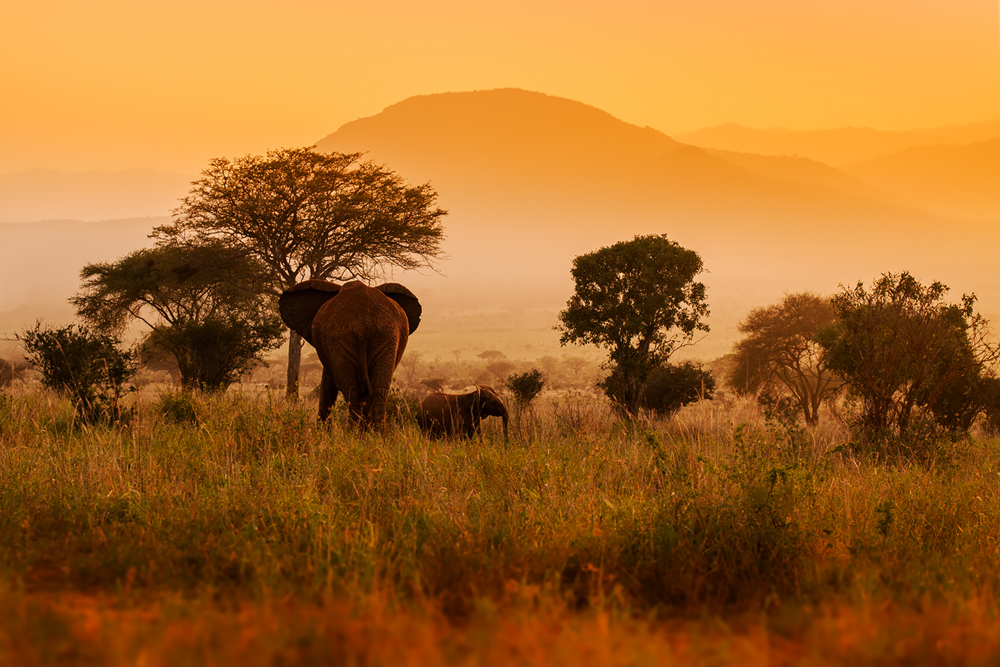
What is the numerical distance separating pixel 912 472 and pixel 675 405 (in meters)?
11.2

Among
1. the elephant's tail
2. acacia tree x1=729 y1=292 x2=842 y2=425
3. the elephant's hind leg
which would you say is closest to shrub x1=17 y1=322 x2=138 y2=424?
the elephant's hind leg

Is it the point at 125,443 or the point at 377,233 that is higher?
the point at 377,233

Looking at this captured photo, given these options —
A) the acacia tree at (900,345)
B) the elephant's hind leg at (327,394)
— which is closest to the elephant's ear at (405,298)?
the elephant's hind leg at (327,394)

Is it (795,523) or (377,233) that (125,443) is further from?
(377,233)

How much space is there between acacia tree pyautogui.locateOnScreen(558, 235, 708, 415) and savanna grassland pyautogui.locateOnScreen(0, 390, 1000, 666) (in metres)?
11.4

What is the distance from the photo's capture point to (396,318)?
38.9 ft

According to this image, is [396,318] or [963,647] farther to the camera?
[396,318]

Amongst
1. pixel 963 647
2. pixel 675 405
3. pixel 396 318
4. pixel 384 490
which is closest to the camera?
pixel 963 647

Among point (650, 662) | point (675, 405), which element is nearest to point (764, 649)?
point (650, 662)

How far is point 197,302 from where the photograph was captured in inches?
1062

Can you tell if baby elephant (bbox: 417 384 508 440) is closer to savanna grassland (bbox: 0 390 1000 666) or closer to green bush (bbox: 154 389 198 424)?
green bush (bbox: 154 389 198 424)

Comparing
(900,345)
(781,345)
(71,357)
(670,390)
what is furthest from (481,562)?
(781,345)

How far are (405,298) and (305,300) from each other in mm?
1834

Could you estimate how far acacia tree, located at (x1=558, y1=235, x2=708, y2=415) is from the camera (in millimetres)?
19234
